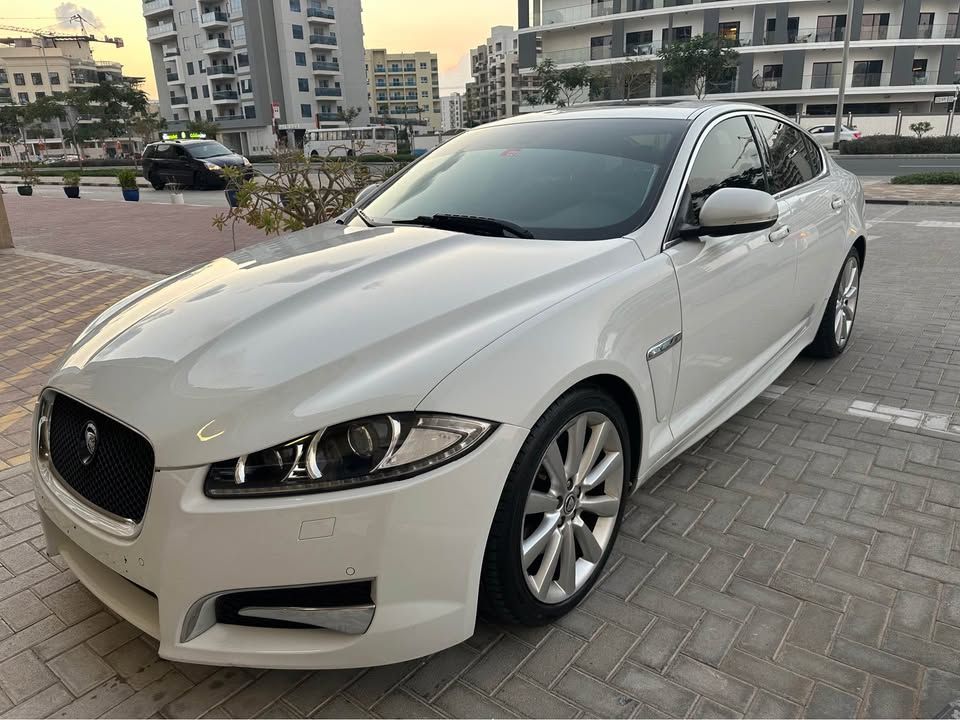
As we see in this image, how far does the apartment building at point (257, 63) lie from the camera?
225ft

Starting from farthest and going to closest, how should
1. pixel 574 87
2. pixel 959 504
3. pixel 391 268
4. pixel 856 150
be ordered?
pixel 574 87, pixel 856 150, pixel 959 504, pixel 391 268

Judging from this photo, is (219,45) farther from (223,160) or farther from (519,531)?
(519,531)

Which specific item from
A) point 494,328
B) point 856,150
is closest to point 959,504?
point 494,328

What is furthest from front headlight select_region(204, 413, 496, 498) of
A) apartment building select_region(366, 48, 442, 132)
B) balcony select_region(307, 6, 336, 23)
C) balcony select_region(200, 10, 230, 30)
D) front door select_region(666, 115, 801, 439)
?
apartment building select_region(366, 48, 442, 132)

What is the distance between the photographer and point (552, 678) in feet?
6.84

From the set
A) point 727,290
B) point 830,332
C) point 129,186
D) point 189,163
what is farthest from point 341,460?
point 189,163

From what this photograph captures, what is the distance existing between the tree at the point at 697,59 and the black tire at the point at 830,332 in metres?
46.8

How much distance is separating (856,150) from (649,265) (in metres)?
37.6

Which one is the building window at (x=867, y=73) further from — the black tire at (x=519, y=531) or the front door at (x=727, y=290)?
the black tire at (x=519, y=531)

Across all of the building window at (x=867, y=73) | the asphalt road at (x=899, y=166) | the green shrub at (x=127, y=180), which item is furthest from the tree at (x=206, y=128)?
the asphalt road at (x=899, y=166)

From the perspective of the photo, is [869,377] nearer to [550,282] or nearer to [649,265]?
[649,265]

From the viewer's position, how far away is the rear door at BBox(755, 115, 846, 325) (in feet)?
12.1

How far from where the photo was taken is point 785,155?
393cm

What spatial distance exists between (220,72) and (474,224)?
256 ft
